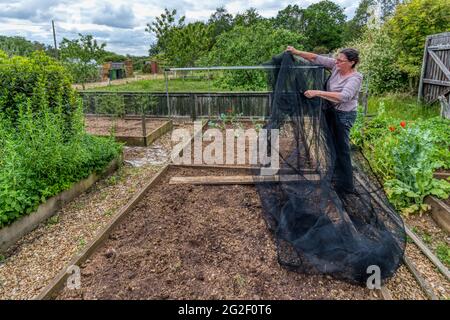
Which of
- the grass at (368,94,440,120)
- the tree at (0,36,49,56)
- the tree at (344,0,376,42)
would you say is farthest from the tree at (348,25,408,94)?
the tree at (344,0,376,42)

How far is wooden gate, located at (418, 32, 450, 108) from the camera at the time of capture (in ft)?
20.9

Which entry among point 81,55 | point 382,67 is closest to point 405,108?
point 382,67

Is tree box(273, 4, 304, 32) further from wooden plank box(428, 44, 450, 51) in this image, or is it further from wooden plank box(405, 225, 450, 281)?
wooden plank box(405, 225, 450, 281)

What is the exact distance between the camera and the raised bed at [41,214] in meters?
2.61

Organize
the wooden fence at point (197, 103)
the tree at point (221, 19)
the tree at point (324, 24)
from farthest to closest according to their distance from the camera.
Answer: the tree at point (221, 19) < the tree at point (324, 24) < the wooden fence at point (197, 103)

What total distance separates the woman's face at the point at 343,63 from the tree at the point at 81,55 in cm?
1052

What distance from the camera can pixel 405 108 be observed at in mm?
7035

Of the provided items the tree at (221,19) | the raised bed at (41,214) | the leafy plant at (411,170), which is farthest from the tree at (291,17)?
the raised bed at (41,214)

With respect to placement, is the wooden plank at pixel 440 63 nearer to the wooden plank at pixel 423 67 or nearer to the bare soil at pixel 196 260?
the wooden plank at pixel 423 67

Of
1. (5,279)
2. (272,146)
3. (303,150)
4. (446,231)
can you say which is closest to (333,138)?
(303,150)

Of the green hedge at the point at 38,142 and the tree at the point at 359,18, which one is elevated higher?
the tree at the point at 359,18

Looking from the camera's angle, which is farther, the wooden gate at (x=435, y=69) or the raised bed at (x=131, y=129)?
the wooden gate at (x=435, y=69)

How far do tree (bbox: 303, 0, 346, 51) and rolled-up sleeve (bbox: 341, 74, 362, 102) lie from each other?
30129 mm

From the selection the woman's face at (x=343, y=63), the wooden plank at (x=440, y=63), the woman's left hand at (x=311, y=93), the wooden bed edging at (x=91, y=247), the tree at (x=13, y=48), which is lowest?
the wooden bed edging at (x=91, y=247)
